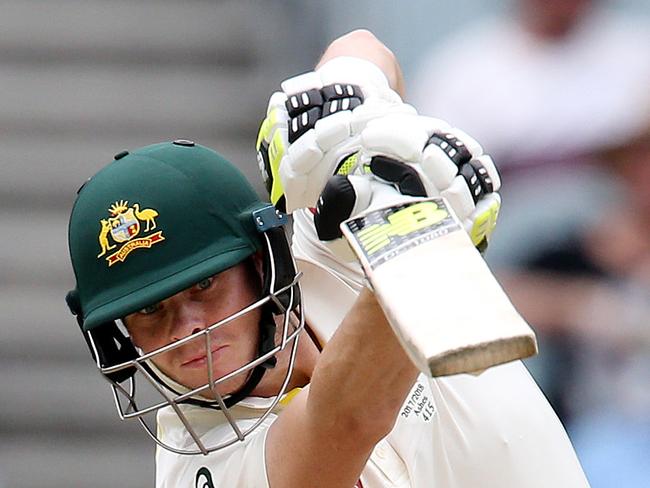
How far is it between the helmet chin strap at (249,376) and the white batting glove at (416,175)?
237 mm

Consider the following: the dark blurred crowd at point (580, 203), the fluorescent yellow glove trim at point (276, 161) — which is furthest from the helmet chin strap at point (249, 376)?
the dark blurred crowd at point (580, 203)

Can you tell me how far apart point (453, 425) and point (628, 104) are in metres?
1.11

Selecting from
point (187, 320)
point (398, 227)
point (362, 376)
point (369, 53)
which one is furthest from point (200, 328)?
point (369, 53)

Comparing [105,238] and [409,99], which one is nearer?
[105,238]

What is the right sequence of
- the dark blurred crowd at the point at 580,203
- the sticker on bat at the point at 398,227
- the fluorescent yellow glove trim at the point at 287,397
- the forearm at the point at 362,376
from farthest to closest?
the dark blurred crowd at the point at 580,203 < the fluorescent yellow glove trim at the point at 287,397 < the forearm at the point at 362,376 < the sticker on bat at the point at 398,227

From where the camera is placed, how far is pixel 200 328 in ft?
5.49

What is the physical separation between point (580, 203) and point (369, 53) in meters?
0.72

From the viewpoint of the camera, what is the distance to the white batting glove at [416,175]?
1.44 metres

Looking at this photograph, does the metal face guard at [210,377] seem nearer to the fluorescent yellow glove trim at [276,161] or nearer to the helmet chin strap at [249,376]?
the helmet chin strap at [249,376]

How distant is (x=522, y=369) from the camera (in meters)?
1.85

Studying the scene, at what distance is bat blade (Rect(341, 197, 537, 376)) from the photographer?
1098 millimetres

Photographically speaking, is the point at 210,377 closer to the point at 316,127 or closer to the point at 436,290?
the point at 316,127

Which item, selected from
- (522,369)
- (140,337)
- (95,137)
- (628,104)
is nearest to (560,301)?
(628,104)

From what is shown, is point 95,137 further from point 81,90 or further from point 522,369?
point 522,369
